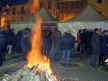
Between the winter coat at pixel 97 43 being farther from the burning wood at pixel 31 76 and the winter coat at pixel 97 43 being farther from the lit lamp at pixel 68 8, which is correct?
the lit lamp at pixel 68 8

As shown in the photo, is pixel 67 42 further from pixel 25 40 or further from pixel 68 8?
pixel 68 8

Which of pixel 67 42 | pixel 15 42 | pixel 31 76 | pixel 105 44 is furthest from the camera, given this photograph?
pixel 15 42

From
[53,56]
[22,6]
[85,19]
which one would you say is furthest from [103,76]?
[22,6]

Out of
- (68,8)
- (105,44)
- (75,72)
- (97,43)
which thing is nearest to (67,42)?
(97,43)

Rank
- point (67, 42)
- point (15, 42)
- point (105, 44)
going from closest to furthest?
point (105, 44)
point (67, 42)
point (15, 42)

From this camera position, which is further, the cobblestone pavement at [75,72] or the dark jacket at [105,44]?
the dark jacket at [105,44]

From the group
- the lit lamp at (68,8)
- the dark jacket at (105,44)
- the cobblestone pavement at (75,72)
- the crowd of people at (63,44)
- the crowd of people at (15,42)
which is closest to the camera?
the cobblestone pavement at (75,72)

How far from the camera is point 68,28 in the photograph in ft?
52.1

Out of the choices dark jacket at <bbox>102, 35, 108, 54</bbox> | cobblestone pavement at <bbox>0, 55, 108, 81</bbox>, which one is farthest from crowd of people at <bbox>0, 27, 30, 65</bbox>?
dark jacket at <bbox>102, 35, 108, 54</bbox>

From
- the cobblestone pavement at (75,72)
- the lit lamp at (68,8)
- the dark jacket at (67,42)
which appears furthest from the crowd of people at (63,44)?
the lit lamp at (68,8)

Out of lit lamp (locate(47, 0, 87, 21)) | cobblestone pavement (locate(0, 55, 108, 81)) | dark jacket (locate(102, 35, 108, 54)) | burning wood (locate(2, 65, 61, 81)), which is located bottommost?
cobblestone pavement (locate(0, 55, 108, 81))

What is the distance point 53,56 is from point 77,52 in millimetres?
3106

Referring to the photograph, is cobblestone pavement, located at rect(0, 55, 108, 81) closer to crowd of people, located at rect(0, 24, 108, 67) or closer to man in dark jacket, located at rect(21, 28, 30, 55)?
crowd of people, located at rect(0, 24, 108, 67)

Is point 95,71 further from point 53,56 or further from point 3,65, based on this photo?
point 3,65
